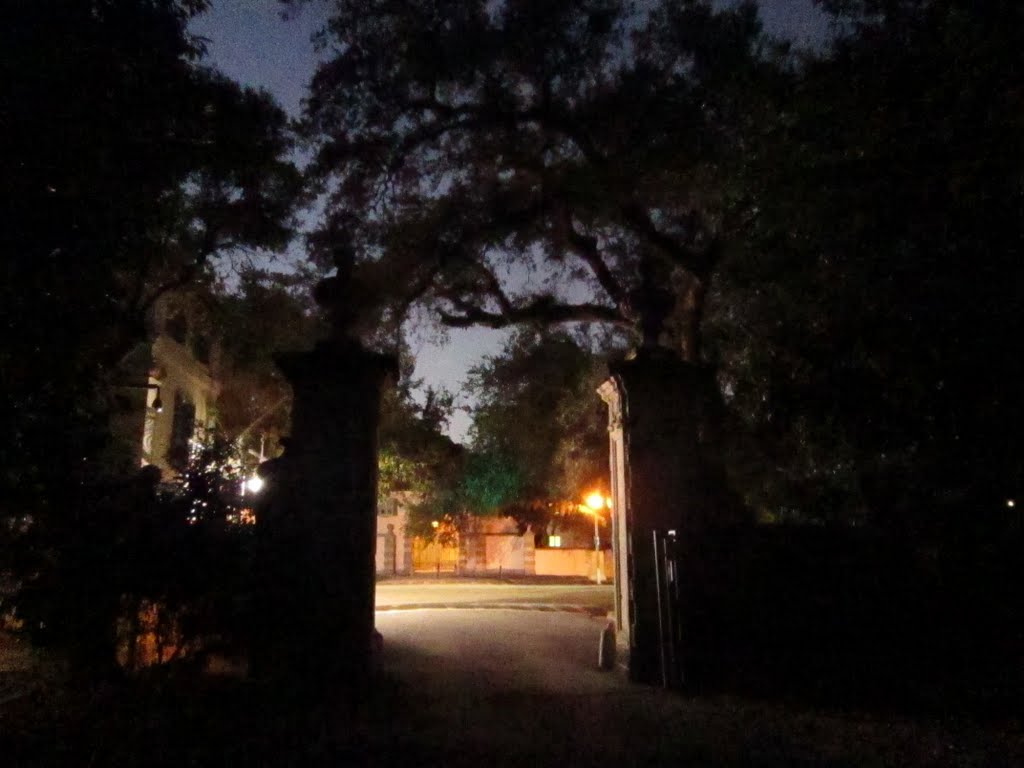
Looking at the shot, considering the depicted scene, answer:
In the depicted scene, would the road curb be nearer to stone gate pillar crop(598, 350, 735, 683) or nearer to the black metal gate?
stone gate pillar crop(598, 350, 735, 683)

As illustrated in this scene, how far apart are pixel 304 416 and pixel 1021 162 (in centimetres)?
749

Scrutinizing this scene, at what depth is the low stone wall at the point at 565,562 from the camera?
36.3 m

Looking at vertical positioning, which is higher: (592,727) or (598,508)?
(598,508)

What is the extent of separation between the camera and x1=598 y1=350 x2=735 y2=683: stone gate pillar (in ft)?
30.0

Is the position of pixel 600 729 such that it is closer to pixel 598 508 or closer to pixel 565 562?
pixel 598 508

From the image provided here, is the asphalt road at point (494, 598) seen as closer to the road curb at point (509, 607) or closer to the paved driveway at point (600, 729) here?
the road curb at point (509, 607)

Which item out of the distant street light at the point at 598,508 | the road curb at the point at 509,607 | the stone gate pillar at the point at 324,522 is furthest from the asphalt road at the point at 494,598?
the stone gate pillar at the point at 324,522

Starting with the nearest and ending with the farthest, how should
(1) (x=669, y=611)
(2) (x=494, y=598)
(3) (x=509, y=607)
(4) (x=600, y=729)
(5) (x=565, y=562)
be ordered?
(4) (x=600, y=729) → (1) (x=669, y=611) → (3) (x=509, y=607) → (2) (x=494, y=598) → (5) (x=565, y=562)

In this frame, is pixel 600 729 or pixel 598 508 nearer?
pixel 600 729

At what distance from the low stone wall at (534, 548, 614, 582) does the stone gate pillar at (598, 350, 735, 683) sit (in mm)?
26502

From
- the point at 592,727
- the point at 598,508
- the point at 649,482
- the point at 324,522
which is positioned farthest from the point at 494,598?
the point at 592,727

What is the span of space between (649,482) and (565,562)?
28973mm

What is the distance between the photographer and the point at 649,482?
9359mm

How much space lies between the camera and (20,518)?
8.45m
